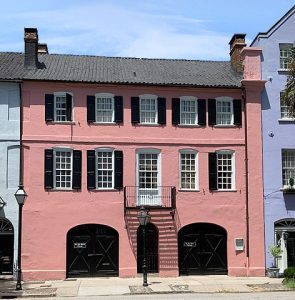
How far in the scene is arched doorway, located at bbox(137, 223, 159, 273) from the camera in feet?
97.9

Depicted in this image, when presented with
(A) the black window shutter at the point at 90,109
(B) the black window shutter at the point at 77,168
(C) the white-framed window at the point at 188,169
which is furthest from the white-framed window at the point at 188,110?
(B) the black window shutter at the point at 77,168

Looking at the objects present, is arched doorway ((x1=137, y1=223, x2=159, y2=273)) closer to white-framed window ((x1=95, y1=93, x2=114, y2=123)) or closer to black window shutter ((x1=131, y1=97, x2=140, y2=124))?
black window shutter ((x1=131, y1=97, x2=140, y2=124))

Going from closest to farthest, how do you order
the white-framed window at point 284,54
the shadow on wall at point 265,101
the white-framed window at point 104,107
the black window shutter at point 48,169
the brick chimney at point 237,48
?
the black window shutter at point 48,169
the white-framed window at point 104,107
the shadow on wall at point 265,101
the white-framed window at point 284,54
the brick chimney at point 237,48

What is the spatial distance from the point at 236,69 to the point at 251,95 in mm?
2396

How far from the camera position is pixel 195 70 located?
32.9m

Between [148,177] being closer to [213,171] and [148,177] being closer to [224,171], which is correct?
[213,171]

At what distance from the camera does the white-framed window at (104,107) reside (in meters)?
30.4

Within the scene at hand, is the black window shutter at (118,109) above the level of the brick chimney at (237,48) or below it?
below

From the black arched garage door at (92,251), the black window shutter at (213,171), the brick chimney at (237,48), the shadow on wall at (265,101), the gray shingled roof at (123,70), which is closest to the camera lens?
the black arched garage door at (92,251)

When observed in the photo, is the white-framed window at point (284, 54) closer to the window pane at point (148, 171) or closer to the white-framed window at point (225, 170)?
the white-framed window at point (225, 170)

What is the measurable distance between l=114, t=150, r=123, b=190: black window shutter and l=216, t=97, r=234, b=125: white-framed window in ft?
17.9

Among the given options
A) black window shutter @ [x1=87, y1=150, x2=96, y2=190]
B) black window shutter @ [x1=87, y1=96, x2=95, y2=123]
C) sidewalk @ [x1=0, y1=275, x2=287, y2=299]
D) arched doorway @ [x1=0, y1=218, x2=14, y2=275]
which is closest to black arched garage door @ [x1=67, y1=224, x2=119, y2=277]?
sidewalk @ [x1=0, y1=275, x2=287, y2=299]

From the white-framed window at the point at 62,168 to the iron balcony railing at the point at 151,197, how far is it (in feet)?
9.54

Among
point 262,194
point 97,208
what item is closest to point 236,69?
point 262,194
